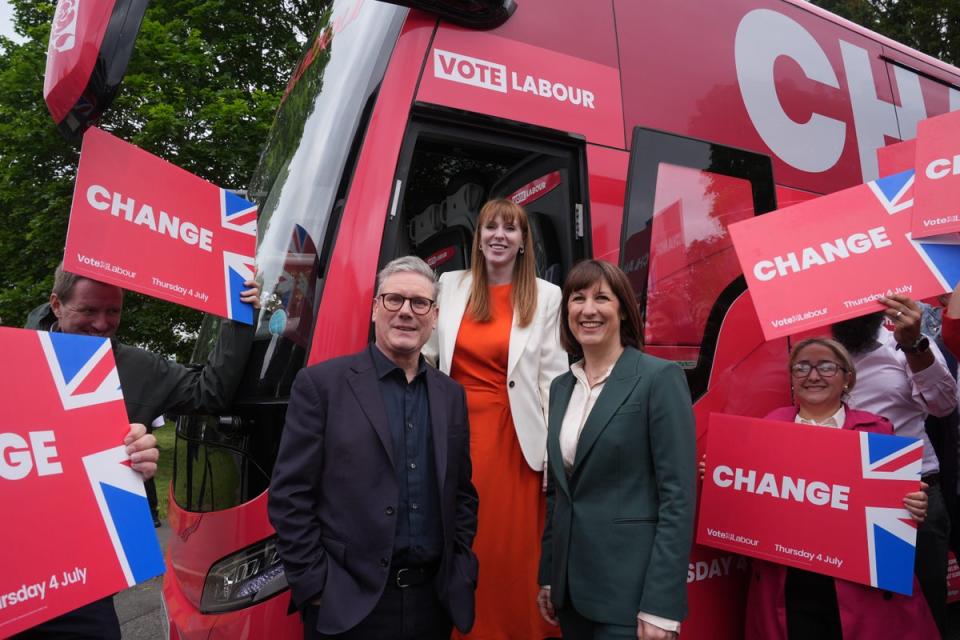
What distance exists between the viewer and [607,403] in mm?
2020

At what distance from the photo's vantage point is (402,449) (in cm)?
192

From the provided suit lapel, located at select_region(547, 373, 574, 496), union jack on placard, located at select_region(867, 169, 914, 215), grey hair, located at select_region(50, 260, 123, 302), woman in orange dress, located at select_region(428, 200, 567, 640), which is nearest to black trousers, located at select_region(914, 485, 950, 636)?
union jack on placard, located at select_region(867, 169, 914, 215)

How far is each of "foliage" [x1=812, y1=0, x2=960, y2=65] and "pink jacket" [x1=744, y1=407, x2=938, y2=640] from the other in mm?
13996

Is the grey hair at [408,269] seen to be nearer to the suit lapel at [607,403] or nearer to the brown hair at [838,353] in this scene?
the suit lapel at [607,403]

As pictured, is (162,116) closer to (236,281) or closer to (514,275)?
(236,281)

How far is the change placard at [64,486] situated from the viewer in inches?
56.7

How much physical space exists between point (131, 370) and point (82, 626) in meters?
0.76

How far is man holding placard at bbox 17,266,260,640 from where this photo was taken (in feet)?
5.95

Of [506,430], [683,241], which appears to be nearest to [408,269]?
[506,430]

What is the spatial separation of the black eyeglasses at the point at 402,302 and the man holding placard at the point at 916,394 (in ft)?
5.83

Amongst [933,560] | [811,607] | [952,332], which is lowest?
[811,607]

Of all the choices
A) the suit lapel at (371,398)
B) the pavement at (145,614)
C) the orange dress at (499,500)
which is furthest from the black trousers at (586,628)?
the pavement at (145,614)

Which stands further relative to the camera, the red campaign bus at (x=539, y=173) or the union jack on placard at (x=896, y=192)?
the union jack on placard at (x=896, y=192)

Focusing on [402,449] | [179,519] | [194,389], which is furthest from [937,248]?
[179,519]
